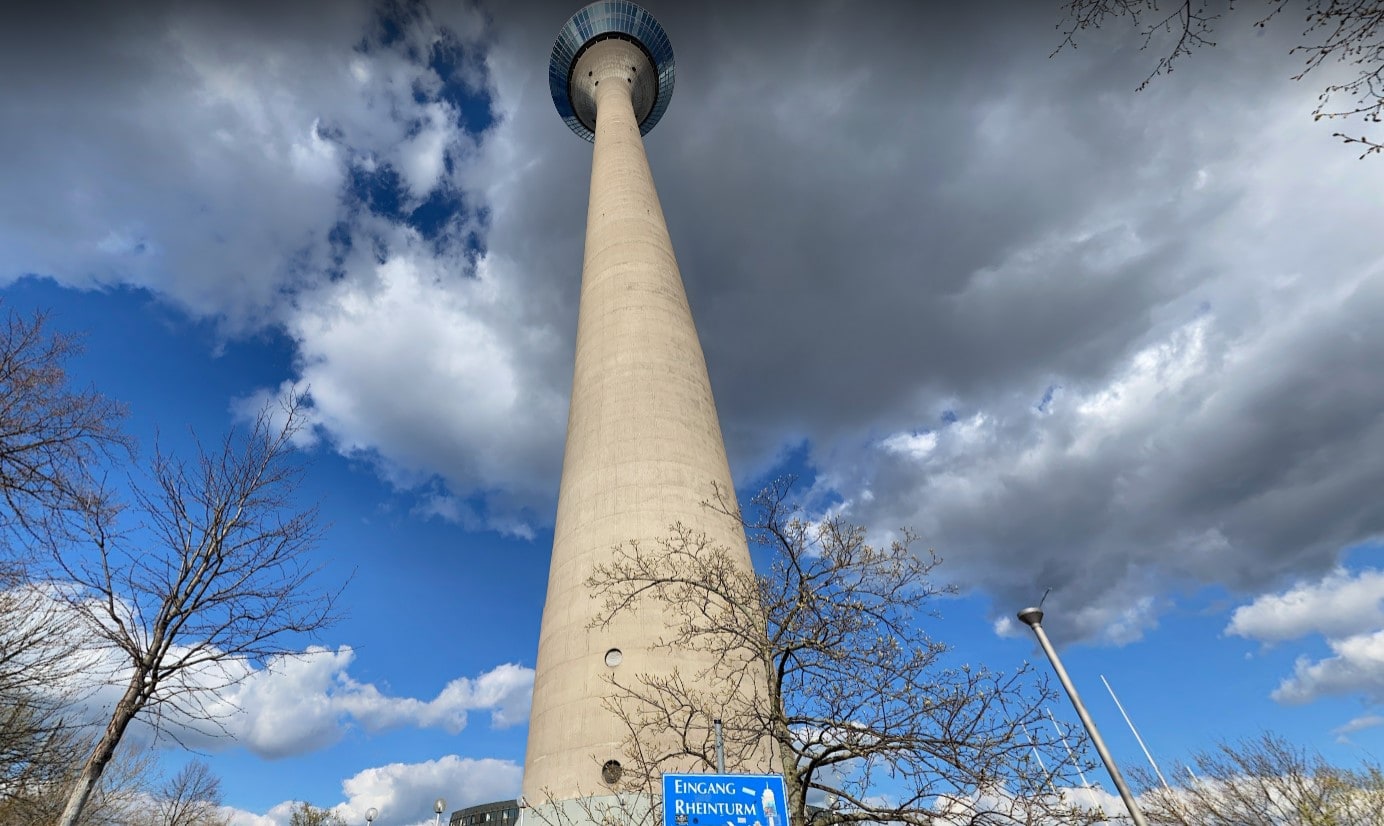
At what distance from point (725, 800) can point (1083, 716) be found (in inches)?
276

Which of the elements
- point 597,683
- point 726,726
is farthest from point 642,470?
point 726,726

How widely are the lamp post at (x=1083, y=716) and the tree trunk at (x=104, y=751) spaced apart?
12.1 m

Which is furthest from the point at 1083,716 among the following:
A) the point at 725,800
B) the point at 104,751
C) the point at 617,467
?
the point at 104,751

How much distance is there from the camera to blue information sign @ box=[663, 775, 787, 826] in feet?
22.4

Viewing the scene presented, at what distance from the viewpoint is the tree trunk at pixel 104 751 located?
6.92 meters

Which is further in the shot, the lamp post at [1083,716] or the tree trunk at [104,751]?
the lamp post at [1083,716]

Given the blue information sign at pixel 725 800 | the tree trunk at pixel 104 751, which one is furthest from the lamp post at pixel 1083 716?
the tree trunk at pixel 104 751

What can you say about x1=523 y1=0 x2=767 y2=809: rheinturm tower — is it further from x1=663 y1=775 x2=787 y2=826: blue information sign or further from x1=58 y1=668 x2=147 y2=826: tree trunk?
x1=58 y1=668 x2=147 y2=826: tree trunk

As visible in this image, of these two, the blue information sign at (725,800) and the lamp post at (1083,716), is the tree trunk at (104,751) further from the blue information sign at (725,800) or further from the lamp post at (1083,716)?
the lamp post at (1083,716)

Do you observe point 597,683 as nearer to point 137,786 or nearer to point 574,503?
point 574,503

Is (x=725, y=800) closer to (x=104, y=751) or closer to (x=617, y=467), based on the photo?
(x=104, y=751)

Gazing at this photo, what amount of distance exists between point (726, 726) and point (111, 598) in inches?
316

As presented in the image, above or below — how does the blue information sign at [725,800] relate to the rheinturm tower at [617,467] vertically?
below

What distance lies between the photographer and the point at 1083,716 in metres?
10.6
